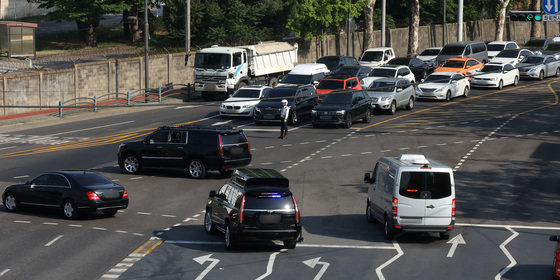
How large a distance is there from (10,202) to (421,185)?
12293 mm

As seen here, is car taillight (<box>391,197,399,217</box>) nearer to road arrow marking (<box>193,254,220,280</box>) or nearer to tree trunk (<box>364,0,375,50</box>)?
road arrow marking (<box>193,254,220,280</box>)

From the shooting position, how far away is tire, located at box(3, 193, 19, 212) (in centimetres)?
2444

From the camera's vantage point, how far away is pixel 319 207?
82.2 ft

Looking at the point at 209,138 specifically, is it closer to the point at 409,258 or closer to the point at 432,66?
the point at 409,258

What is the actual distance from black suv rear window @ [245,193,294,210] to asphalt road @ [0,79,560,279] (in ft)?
3.92

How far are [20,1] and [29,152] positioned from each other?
234ft

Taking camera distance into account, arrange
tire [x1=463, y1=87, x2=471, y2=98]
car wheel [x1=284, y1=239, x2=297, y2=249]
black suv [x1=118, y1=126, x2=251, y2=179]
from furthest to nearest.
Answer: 1. tire [x1=463, y1=87, x2=471, y2=98]
2. black suv [x1=118, y1=126, x2=251, y2=179]
3. car wheel [x1=284, y1=239, x2=297, y2=249]

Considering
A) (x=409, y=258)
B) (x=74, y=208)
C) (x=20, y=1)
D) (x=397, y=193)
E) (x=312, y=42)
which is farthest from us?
(x=20, y=1)

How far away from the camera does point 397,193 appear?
20.7 meters

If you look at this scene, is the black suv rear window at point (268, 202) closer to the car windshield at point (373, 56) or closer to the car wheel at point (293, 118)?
the car wheel at point (293, 118)

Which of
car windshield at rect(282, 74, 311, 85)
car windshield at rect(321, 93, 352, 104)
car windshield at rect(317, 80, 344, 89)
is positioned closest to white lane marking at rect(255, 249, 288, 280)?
car windshield at rect(321, 93, 352, 104)

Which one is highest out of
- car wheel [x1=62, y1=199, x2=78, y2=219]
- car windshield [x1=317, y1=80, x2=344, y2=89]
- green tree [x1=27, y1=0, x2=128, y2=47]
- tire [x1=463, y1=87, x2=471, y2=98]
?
green tree [x1=27, y1=0, x2=128, y2=47]

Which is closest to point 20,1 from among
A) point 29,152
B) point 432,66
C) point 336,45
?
point 336,45

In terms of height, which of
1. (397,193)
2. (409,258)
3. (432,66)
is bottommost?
(409,258)
